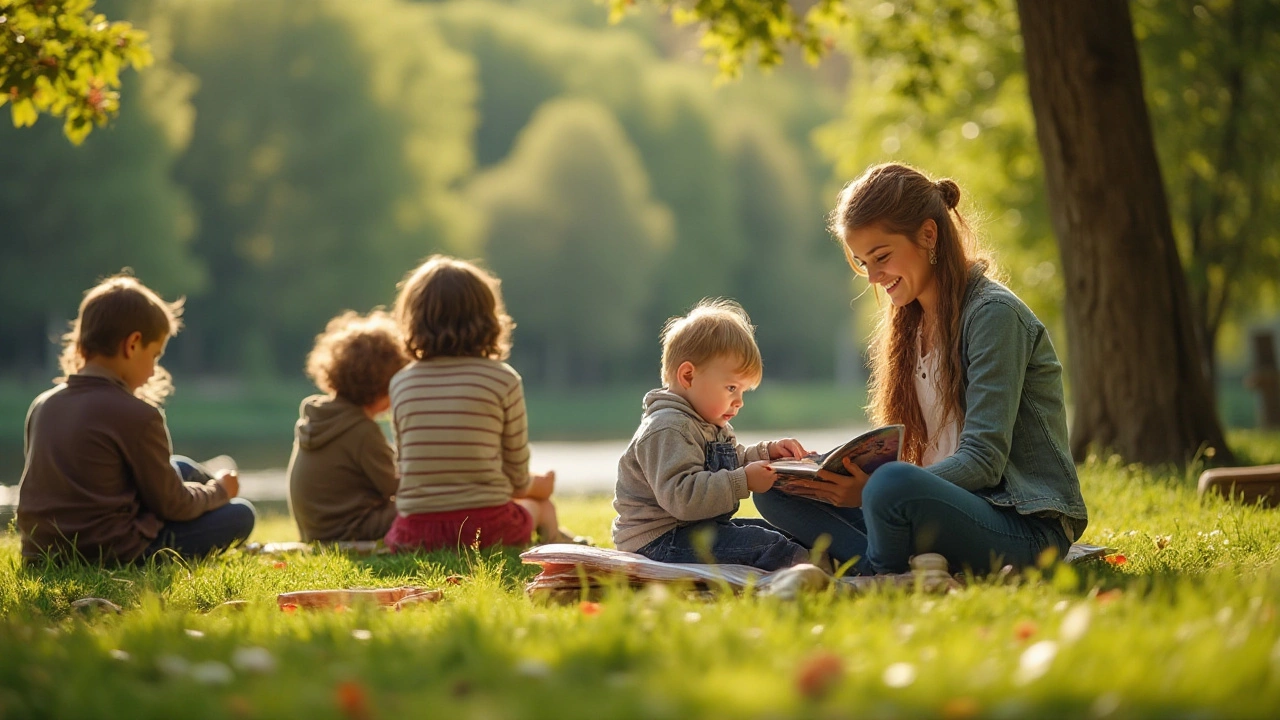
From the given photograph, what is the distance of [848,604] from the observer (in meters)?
3.25

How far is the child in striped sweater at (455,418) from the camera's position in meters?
5.64

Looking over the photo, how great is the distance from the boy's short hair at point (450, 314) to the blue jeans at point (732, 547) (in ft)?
5.43

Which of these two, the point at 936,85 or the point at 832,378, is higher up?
the point at 936,85

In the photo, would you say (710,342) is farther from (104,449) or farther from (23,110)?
(23,110)

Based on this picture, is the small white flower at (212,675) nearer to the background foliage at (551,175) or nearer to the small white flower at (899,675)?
the small white flower at (899,675)

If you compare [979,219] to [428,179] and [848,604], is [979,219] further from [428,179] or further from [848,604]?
[428,179]

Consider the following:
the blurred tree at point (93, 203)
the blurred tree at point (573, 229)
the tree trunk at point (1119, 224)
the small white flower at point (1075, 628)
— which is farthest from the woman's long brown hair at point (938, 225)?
the blurred tree at point (573, 229)

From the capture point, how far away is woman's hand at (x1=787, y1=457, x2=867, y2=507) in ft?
13.5

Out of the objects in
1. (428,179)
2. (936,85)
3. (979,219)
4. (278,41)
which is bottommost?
(979,219)

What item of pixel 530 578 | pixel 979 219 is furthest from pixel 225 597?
pixel 979 219

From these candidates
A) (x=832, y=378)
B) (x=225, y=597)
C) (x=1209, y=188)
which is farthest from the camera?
(x=832, y=378)

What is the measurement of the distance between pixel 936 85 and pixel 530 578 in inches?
293

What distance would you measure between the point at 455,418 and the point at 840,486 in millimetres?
2103

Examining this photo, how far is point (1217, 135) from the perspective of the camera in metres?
13.9
